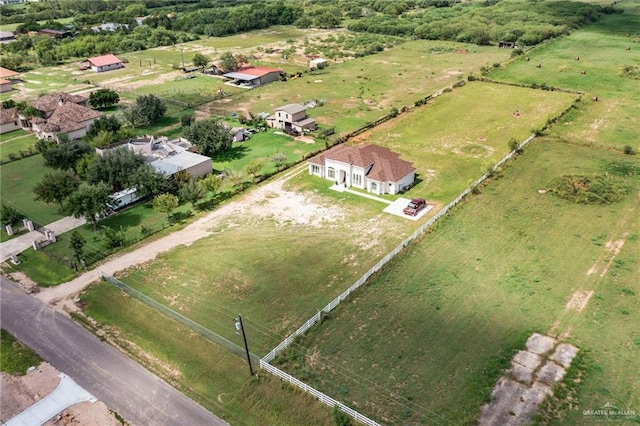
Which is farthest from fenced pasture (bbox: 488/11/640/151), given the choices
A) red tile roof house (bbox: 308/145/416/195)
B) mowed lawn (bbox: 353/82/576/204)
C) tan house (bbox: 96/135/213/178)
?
tan house (bbox: 96/135/213/178)

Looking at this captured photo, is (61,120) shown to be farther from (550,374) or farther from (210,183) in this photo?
(550,374)

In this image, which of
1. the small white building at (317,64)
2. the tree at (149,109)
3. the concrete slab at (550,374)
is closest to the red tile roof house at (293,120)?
the tree at (149,109)

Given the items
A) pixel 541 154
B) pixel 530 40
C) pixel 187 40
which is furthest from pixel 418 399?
pixel 187 40

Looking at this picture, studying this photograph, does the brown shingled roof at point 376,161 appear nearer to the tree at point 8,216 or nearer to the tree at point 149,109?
the tree at point 8,216

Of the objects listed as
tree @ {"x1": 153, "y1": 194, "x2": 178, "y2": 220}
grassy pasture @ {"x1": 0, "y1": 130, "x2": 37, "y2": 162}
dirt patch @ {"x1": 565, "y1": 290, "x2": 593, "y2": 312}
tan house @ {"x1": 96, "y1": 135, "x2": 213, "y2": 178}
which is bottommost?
dirt patch @ {"x1": 565, "y1": 290, "x2": 593, "y2": 312}

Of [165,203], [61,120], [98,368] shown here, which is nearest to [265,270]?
[165,203]

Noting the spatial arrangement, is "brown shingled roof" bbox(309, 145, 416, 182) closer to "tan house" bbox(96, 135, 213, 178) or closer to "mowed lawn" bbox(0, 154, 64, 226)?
"tan house" bbox(96, 135, 213, 178)

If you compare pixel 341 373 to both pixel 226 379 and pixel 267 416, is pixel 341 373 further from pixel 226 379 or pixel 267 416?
pixel 226 379
